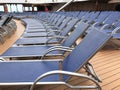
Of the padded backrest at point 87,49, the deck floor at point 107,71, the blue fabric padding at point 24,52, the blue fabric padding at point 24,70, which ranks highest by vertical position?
the padded backrest at point 87,49

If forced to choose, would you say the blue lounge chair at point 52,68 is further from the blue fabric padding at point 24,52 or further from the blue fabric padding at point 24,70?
the blue fabric padding at point 24,52

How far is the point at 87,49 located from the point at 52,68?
0.50m

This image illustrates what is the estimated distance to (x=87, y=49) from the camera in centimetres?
201

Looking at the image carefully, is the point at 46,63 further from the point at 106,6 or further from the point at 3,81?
the point at 106,6

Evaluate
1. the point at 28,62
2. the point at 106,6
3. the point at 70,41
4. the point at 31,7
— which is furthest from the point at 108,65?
the point at 31,7

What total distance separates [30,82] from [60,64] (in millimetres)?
635

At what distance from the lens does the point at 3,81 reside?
73.4 inches

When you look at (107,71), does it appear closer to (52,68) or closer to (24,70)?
(52,68)

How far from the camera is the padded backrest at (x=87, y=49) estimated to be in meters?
1.82

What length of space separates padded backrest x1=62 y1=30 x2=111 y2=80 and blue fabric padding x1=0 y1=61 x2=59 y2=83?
169 mm

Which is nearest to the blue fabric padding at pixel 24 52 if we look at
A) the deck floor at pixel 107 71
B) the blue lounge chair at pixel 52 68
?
the blue lounge chair at pixel 52 68

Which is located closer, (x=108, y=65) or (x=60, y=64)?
(x=60, y=64)

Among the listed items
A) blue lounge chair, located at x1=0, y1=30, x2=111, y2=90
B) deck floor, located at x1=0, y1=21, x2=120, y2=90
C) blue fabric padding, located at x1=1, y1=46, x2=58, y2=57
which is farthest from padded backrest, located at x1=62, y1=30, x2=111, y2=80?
blue fabric padding, located at x1=1, y1=46, x2=58, y2=57

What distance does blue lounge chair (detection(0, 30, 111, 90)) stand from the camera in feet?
5.82
